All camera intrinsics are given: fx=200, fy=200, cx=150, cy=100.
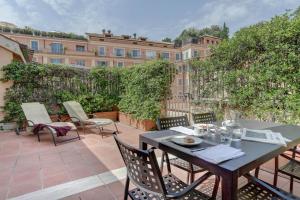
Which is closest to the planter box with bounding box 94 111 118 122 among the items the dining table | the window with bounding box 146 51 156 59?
the dining table

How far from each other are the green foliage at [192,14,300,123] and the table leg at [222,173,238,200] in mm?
2728

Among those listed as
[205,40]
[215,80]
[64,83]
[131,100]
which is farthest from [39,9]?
[205,40]

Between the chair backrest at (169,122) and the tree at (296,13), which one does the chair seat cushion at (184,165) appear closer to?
the chair backrest at (169,122)

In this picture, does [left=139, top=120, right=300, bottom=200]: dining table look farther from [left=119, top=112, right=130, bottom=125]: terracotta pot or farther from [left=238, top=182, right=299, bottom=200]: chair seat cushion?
[left=119, top=112, right=130, bottom=125]: terracotta pot

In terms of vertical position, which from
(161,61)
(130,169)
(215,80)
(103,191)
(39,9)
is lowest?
(103,191)

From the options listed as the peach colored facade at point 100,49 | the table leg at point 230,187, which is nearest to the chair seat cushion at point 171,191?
the table leg at point 230,187

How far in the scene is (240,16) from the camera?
8.55m

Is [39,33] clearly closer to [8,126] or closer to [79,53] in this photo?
[79,53]

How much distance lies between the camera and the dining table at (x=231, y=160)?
1.23m

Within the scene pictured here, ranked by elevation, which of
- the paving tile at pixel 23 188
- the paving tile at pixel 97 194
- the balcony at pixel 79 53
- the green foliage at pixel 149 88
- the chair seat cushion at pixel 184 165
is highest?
the balcony at pixel 79 53

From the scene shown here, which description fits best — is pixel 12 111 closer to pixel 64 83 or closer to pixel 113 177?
pixel 64 83

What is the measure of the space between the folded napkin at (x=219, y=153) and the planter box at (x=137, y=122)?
13.4 feet

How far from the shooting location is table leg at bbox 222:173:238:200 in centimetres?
121

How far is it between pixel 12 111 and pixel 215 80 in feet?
18.6
